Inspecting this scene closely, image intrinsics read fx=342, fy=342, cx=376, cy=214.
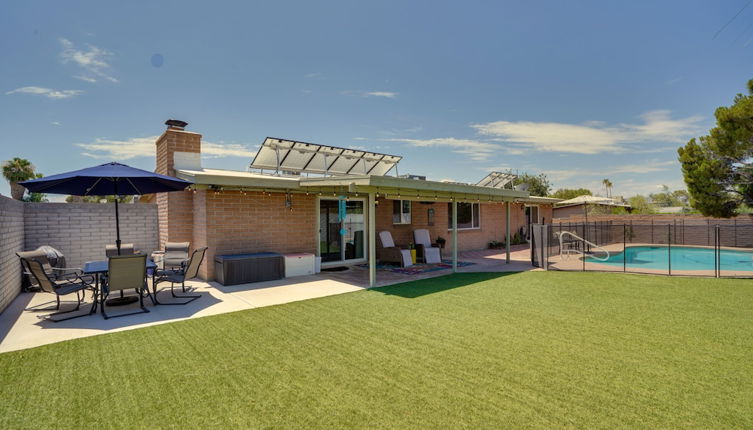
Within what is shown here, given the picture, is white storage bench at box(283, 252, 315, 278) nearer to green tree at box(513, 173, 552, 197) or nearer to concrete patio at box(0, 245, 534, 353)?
concrete patio at box(0, 245, 534, 353)

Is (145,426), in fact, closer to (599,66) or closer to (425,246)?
(425,246)

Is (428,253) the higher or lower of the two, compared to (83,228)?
lower

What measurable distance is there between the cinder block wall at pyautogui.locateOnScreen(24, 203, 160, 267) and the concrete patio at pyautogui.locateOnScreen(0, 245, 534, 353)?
170 cm

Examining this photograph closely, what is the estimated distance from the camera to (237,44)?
1212cm

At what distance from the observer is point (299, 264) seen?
8.83 meters

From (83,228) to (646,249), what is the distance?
21223 mm

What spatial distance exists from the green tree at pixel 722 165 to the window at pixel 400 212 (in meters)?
12.5

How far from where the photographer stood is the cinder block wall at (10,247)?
5.65 meters

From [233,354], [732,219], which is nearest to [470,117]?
[732,219]

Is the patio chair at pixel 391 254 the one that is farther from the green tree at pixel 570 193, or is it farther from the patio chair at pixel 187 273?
A: the green tree at pixel 570 193

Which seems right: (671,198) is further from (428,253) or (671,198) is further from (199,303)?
(199,303)

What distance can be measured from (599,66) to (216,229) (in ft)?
55.4

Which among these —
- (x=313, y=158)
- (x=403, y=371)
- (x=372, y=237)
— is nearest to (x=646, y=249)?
(x=372, y=237)

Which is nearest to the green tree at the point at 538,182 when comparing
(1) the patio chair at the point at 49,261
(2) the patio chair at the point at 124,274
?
(2) the patio chair at the point at 124,274
